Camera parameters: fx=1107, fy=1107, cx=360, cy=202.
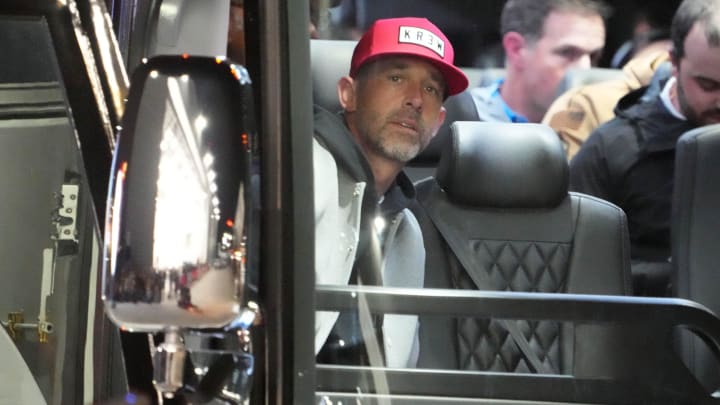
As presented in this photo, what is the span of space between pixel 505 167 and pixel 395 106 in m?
0.18

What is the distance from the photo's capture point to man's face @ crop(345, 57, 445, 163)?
5.21 ft

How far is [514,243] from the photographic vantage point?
1.56 m

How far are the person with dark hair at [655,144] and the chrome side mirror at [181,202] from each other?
1.99 ft

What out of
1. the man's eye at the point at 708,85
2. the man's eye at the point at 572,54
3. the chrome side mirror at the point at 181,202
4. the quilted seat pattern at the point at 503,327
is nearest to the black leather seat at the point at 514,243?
the quilted seat pattern at the point at 503,327

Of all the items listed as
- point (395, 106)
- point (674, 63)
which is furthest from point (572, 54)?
point (395, 106)

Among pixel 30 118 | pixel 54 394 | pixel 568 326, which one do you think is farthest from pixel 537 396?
pixel 30 118

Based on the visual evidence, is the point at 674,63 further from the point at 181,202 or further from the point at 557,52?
the point at 181,202

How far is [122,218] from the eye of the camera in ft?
3.89

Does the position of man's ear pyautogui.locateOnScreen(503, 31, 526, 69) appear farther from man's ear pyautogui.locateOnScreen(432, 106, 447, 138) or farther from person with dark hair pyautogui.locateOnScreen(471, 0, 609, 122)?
man's ear pyautogui.locateOnScreen(432, 106, 447, 138)

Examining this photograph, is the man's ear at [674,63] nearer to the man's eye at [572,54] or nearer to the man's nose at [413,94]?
the man's eye at [572,54]

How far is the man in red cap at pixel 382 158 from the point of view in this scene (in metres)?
1.57

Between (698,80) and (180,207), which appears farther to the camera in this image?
(698,80)

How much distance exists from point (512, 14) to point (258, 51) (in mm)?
379

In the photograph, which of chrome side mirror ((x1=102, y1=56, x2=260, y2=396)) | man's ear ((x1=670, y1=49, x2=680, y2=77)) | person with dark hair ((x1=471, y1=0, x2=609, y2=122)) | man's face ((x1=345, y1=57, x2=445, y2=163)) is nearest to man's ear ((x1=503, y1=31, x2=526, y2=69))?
person with dark hair ((x1=471, y1=0, x2=609, y2=122))
